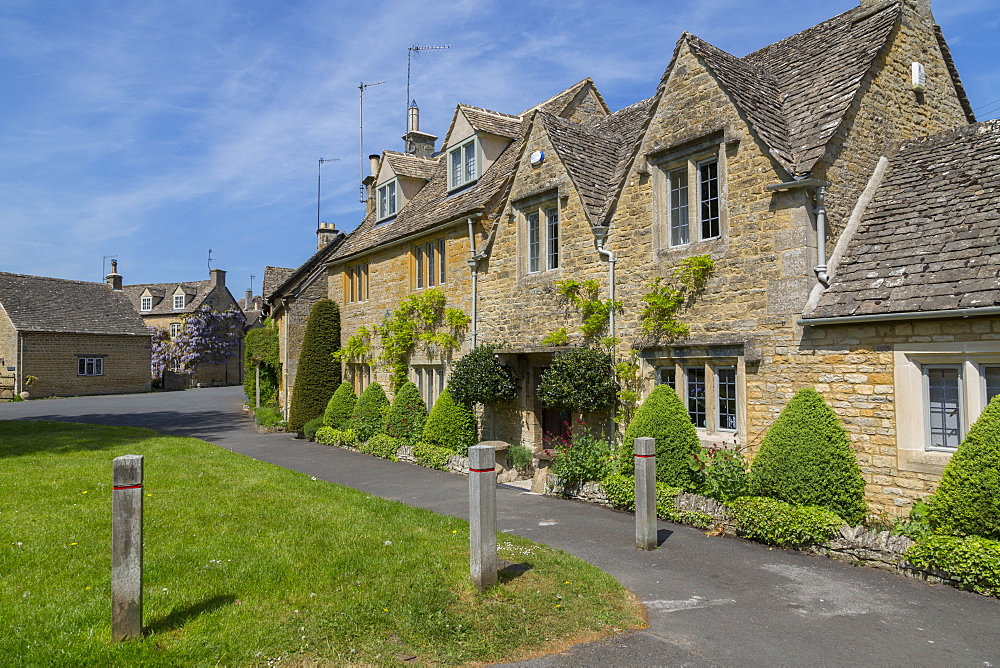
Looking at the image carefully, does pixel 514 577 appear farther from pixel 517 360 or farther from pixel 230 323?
pixel 230 323

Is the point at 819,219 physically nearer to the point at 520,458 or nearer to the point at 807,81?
the point at 807,81

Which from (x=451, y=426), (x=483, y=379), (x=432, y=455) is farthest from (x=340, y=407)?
(x=483, y=379)

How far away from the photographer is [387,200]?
2550cm

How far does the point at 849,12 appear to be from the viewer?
14.2m

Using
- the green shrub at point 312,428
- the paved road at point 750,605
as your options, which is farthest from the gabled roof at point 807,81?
the green shrub at point 312,428

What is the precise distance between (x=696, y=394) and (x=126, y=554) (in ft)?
31.4

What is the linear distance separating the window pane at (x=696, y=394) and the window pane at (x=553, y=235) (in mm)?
4633

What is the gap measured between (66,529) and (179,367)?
182ft

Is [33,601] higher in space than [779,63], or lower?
lower

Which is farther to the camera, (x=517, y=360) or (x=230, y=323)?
(x=230, y=323)

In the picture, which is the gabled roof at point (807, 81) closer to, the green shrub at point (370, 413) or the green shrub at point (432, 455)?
the green shrub at point (432, 455)

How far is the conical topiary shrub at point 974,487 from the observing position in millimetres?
7711

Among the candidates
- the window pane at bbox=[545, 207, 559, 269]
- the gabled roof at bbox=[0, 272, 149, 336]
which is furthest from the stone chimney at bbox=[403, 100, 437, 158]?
the gabled roof at bbox=[0, 272, 149, 336]

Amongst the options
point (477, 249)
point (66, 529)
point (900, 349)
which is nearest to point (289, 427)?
point (477, 249)
